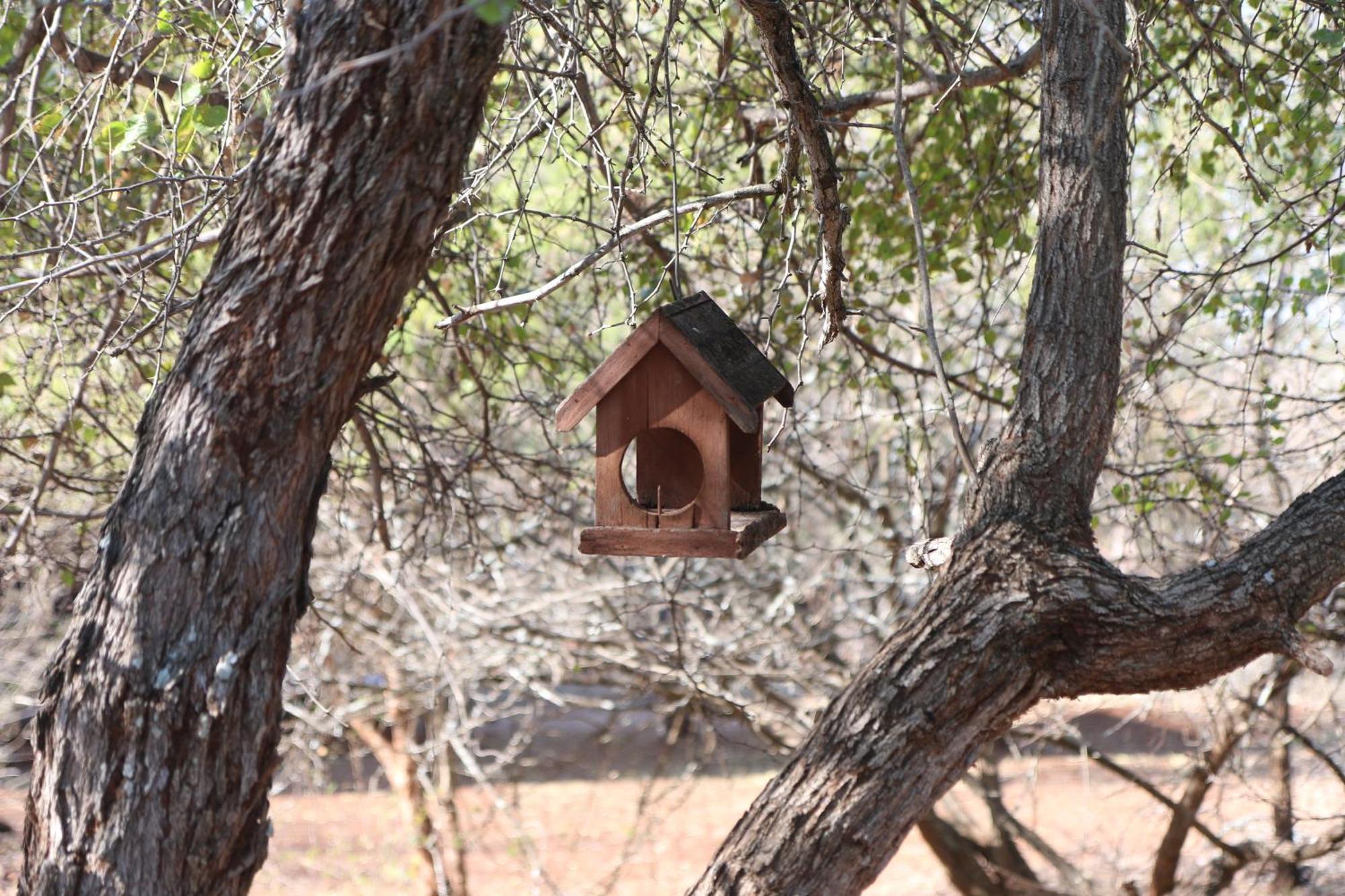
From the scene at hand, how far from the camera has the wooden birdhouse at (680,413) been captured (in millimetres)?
2539

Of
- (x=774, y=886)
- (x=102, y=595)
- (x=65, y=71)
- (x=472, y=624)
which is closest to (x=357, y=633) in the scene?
(x=472, y=624)

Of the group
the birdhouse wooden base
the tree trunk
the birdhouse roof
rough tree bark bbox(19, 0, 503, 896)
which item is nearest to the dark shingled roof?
the birdhouse roof

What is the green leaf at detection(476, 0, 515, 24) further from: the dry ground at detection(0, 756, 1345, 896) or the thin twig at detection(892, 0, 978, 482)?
the dry ground at detection(0, 756, 1345, 896)

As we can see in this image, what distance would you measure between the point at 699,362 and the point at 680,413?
0.50 ft

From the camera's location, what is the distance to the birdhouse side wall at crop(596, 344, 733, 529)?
2.58 metres

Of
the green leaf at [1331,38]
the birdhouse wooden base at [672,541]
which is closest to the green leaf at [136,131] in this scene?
the birdhouse wooden base at [672,541]

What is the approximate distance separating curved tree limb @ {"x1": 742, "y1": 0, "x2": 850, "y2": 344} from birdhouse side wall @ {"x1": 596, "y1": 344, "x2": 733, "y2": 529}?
0.48 meters

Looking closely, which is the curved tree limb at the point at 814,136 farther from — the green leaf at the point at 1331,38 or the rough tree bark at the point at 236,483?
the green leaf at the point at 1331,38

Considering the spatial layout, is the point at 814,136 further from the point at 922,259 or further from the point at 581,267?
the point at 922,259

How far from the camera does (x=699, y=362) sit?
254cm

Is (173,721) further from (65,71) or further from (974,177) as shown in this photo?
(974,177)

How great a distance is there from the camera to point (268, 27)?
3205 mm

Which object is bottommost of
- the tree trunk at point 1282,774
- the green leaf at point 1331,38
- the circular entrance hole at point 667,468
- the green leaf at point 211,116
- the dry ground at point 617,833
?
the dry ground at point 617,833

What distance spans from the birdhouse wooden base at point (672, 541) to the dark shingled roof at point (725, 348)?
10.9 inches
